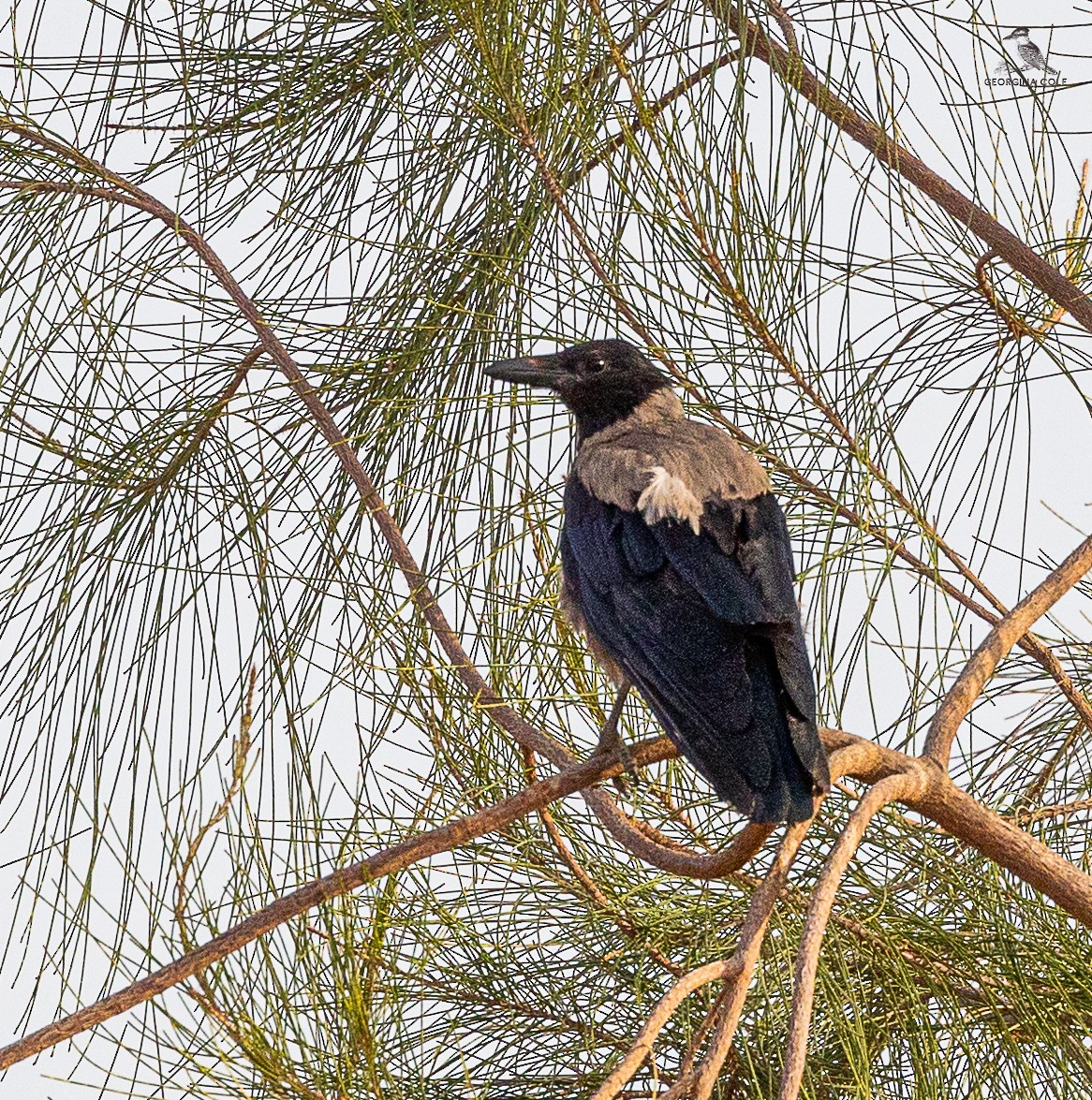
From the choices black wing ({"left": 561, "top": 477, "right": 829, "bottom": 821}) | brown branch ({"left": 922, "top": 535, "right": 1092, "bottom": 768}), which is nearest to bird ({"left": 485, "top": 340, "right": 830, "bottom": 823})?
black wing ({"left": 561, "top": 477, "right": 829, "bottom": 821})

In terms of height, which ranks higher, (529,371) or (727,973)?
(529,371)

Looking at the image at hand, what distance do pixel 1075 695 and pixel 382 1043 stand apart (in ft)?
2.20

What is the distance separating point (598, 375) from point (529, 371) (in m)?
0.08

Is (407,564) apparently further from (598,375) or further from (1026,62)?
(1026,62)

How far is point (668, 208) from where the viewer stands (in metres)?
1.35

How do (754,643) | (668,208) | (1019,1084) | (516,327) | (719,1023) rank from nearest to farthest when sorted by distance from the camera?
(719,1023), (754,643), (668,208), (1019,1084), (516,327)

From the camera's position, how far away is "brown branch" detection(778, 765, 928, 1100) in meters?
0.85

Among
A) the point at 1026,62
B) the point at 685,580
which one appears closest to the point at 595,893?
the point at 685,580

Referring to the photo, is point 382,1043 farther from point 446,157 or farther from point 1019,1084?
point 446,157

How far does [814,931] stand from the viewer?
0.91 m

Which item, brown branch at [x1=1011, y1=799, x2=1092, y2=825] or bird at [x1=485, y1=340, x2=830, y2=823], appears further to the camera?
brown branch at [x1=1011, y1=799, x2=1092, y2=825]

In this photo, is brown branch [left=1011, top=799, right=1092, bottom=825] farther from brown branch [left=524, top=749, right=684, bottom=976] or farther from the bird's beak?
the bird's beak

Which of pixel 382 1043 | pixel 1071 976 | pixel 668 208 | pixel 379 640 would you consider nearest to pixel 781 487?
pixel 668 208

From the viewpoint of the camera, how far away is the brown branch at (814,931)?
85cm
